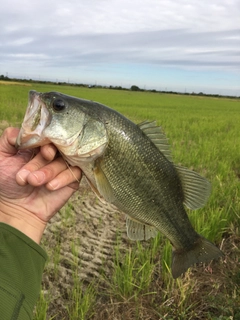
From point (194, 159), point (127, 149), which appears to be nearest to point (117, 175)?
point (127, 149)

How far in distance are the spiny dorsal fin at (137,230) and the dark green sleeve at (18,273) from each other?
1.71 ft

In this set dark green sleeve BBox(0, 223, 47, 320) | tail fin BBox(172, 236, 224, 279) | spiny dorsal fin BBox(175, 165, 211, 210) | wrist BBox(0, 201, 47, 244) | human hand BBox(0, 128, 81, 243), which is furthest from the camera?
tail fin BBox(172, 236, 224, 279)

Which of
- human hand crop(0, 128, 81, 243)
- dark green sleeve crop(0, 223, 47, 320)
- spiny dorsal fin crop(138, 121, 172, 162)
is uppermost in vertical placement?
spiny dorsal fin crop(138, 121, 172, 162)

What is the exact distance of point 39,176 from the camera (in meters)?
1.61

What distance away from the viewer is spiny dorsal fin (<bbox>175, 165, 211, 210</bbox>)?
1920 mm

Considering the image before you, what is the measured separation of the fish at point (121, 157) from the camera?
5.30 ft

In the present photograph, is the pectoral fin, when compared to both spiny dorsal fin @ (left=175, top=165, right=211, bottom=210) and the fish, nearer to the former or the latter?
the fish

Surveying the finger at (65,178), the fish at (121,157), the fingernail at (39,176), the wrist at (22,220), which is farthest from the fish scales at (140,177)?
the wrist at (22,220)

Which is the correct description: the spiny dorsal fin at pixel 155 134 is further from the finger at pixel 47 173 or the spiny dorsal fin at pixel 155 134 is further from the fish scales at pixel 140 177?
the finger at pixel 47 173

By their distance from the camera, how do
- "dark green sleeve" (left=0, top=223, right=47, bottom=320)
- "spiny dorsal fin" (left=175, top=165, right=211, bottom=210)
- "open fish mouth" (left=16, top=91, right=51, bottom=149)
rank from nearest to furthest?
"dark green sleeve" (left=0, top=223, right=47, bottom=320)
"open fish mouth" (left=16, top=91, right=51, bottom=149)
"spiny dorsal fin" (left=175, top=165, right=211, bottom=210)

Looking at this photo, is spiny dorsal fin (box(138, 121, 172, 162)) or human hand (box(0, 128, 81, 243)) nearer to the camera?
human hand (box(0, 128, 81, 243))

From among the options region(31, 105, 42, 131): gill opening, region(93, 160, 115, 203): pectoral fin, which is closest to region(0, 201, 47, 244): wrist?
region(93, 160, 115, 203): pectoral fin

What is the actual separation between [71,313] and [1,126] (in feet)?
25.3

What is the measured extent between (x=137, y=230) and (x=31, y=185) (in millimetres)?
652
